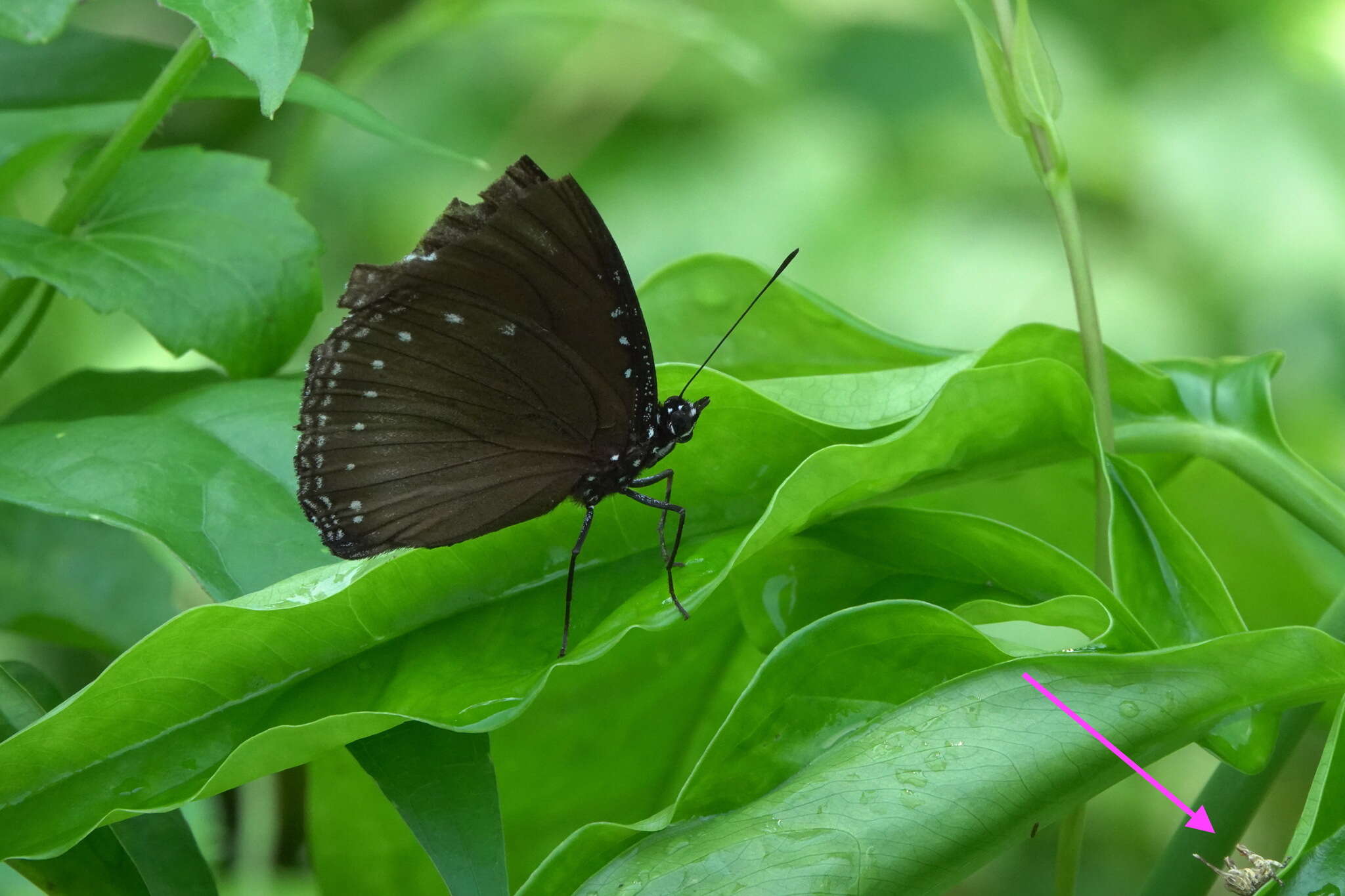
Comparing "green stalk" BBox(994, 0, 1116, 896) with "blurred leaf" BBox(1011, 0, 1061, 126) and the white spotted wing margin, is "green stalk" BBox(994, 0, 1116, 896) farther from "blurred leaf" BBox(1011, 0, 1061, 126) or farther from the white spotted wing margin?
the white spotted wing margin

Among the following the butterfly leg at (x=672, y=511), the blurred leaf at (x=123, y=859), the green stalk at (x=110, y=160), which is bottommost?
the blurred leaf at (x=123, y=859)

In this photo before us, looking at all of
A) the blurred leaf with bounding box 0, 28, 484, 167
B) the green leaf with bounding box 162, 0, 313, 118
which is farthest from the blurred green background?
the green leaf with bounding box 162, 0, 313, 118

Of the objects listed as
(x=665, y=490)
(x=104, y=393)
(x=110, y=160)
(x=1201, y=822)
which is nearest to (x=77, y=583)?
(x=104, y=393)

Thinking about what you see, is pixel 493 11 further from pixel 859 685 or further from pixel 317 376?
pixel 859 685

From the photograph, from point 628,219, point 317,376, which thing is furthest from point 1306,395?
point 317,376

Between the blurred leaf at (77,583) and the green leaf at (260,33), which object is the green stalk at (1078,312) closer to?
the green leaf at (260,33)

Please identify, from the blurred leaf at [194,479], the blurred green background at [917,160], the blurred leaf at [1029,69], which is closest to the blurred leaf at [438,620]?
the blurred leaf at [194,479]

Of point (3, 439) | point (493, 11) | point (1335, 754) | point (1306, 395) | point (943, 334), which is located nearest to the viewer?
point (1335, 754)

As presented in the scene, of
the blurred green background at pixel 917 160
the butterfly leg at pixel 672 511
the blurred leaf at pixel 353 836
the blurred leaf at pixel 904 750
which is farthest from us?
the blurred green background at pixel 917 160
